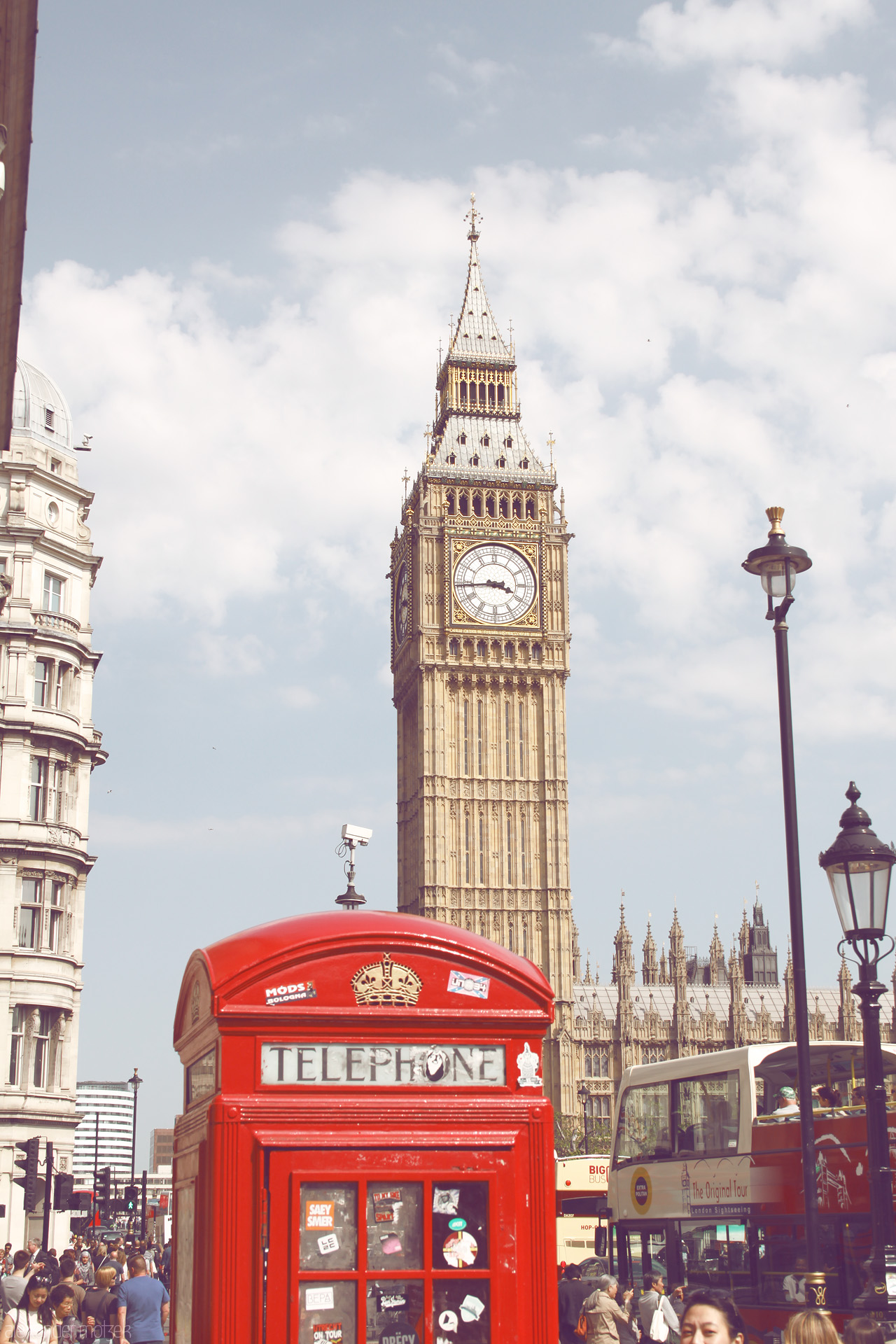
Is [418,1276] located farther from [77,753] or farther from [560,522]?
[560,522]

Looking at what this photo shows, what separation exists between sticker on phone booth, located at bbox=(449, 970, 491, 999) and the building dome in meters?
27.7

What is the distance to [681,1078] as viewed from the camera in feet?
56.3

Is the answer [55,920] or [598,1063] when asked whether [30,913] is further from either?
[598,1063]

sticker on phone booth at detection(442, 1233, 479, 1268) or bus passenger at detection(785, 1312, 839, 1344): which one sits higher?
sticker on phone booth at detection(442, 1233, 479, 1268)

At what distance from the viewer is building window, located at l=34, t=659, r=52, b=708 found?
98.9 feet

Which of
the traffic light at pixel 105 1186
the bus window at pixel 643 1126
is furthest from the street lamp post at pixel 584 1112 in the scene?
the bus window at pixel 643 1126


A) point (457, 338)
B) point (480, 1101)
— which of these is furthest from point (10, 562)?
point (457, 338)

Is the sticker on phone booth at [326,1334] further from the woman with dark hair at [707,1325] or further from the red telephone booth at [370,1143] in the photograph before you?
the woman with dark hair at [707,1325]

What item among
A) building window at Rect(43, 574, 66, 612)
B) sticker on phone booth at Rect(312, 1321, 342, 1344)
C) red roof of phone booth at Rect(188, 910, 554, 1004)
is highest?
building window at Rect(43, 574, 66, 612)

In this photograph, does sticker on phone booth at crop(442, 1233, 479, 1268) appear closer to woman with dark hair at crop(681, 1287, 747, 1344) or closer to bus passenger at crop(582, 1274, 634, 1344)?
woman with dark hair at crop(681, 1287, 747, 1344)

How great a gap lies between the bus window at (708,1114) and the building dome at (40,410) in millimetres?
20979

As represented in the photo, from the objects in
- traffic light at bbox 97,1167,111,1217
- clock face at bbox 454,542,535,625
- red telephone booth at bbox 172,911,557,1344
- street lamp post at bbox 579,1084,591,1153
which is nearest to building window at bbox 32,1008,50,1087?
traffic light at bbox 97,1167,111,1217

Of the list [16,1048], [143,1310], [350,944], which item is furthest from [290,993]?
[16,1048]

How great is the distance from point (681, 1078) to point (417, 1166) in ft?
40.0
